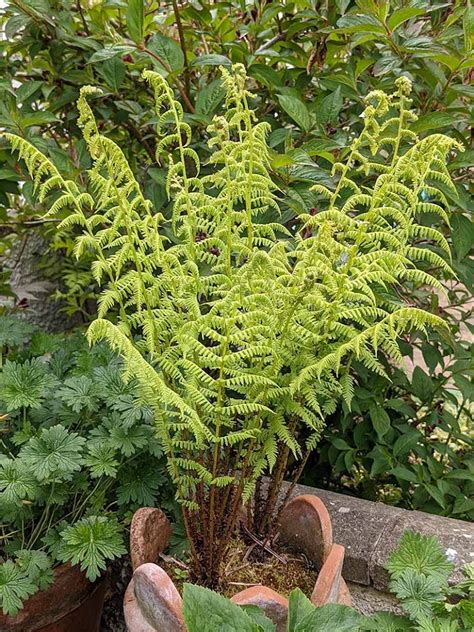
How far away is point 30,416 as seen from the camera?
160 cm

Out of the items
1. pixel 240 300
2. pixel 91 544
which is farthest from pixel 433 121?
pixel 91 544

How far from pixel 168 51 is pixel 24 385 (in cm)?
82

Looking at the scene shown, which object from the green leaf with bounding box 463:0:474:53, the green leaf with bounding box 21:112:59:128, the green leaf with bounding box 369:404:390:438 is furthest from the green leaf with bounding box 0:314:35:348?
the green leaf with bounding box 463:0:474:53

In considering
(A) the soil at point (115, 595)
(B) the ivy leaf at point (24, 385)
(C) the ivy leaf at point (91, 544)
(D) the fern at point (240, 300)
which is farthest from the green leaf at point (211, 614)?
(A) the soil at point (115, 595)

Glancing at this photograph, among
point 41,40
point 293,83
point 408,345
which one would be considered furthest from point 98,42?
point 408,345

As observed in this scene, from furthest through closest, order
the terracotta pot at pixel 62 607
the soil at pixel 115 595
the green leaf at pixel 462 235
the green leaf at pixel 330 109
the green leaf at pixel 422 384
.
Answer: the green leaf at pixel 422 384 → the soil at pixel 115 595 → the green leaf at pixel 462 235 → the green leaf at pixel 330 109 → the terracotta pot at pixel 62 607

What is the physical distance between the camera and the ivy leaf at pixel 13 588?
1276mm

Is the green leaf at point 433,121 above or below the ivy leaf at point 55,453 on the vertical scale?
above

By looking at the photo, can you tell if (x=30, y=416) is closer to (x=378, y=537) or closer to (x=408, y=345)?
(x=378, y=537)

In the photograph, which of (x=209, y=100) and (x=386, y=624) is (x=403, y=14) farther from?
(x=386, y=624)

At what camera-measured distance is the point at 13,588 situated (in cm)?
129

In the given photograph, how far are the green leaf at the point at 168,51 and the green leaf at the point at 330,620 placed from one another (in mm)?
1167

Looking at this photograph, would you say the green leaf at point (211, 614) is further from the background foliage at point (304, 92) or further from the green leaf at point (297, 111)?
the green leaf at point (297, 111)

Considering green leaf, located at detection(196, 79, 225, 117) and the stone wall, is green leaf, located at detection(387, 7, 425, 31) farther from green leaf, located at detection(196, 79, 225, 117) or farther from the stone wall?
the stone wall
